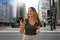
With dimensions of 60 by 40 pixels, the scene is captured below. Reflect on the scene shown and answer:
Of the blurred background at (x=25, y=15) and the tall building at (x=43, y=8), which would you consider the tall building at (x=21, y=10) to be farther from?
the tall building at (x=43, y=8)

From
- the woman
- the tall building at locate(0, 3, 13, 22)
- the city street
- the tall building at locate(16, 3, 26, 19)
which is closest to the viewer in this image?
the woman

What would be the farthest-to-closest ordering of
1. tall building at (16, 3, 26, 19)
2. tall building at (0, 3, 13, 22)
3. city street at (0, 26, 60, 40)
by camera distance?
1. tall building at (0, 3, 13, 22)
2. tall building at (16, 3, 26, 19)
3. city street at (0, 26, 60, 40)

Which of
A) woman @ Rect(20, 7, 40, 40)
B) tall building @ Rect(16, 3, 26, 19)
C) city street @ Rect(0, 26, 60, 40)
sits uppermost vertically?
tall building @ Rect(16, 3, 26, 19)

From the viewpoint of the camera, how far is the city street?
9.77 metres

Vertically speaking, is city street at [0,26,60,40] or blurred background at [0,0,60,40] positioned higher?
blurred background at [0,0,60,40]

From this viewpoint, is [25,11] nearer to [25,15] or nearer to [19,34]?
[25,15]

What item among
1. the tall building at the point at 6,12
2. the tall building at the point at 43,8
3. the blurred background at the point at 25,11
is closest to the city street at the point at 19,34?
the blurred background at the point at 25,11

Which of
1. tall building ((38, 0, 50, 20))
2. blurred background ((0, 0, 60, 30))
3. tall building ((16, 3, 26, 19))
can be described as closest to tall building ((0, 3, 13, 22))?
blurred background ((0, 0, 60, 30))

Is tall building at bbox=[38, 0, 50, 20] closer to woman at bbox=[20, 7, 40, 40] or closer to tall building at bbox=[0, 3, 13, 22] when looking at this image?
tall building at bbox=[0, 3, 13, 22]

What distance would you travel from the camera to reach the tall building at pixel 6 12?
10.0 m

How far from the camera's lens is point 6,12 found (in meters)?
10.1

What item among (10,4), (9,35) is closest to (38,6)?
(10,4)

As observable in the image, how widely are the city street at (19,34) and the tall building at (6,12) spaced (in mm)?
509

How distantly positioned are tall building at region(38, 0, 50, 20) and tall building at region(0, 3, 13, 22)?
1485mm
